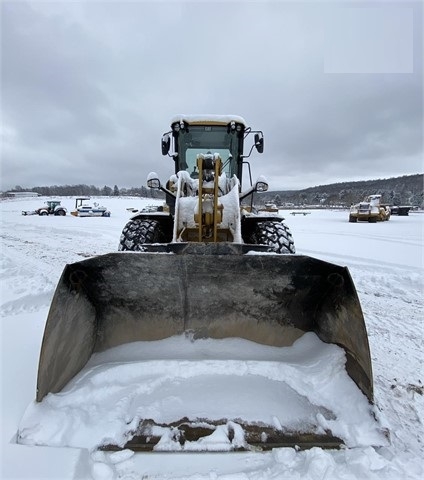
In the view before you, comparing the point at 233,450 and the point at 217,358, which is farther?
the point at 217,358

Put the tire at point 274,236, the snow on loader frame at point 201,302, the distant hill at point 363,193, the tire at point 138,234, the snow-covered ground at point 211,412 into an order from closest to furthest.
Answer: the snow-covered ground at point 211,412, the snow on loader frame at point 201,302, the tire at point 274,236, the tire at point 138,234, the distant hill at point 363,193

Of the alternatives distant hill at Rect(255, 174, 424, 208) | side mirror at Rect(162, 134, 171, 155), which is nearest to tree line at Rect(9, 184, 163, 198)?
distant hill at Rect(255, 174, 424, 208)

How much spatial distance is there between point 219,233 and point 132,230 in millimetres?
1106

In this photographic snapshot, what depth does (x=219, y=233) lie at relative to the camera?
11.6 feet

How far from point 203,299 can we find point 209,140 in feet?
10.4

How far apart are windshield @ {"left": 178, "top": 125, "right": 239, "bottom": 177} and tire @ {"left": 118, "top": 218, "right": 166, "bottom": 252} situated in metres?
1.38

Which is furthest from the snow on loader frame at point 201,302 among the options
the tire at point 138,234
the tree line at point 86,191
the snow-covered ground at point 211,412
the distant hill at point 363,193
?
the tree line at point 86,191

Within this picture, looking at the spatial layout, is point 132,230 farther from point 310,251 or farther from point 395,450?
point 310,251

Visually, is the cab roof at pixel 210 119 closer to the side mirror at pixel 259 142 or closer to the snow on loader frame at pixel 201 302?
the side mirror at pixel 259 142

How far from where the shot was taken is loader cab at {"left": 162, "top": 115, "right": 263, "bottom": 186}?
480 centimetres

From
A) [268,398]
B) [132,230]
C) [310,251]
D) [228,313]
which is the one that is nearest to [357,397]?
[268,398]

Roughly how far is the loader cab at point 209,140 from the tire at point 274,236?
145cm

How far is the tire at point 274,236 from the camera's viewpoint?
3.48 meters

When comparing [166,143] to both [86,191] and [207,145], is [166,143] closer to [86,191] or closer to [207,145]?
A: [207,145]
